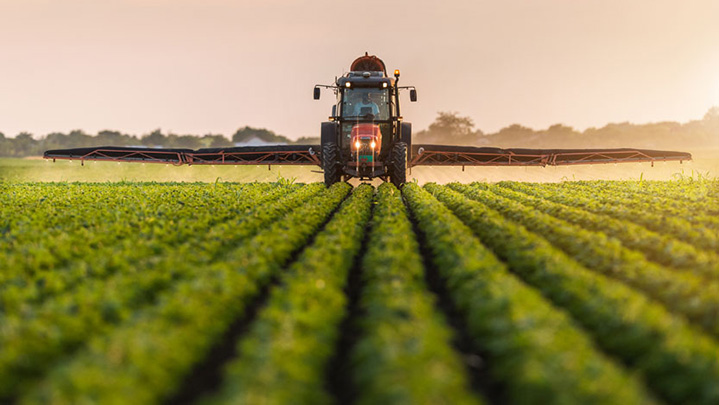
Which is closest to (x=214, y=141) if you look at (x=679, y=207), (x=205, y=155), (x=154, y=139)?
(x=154, y=139)

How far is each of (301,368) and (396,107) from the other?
644 inches

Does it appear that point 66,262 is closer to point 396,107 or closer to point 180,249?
point 180,249

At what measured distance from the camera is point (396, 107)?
19500 mm

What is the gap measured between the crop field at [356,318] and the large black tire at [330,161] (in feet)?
34.1

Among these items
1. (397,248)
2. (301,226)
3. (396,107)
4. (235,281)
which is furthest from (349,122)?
(235,281)

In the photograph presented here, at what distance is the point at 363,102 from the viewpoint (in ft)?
62.8

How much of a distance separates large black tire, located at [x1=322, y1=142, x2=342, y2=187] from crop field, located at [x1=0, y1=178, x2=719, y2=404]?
1039cm

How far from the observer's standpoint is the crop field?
3.71 meters

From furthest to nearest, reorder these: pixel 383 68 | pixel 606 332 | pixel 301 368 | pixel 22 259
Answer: pixel 383 68, pixel 22 259, pixel 606 332, pixel 301 368

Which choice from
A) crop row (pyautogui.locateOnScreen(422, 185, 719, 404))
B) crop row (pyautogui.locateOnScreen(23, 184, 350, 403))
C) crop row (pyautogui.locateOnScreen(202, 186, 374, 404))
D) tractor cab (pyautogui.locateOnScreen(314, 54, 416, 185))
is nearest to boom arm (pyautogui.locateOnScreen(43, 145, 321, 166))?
tractor cab (pyautogui.locateOnScreen(314, 54, 416, 185))

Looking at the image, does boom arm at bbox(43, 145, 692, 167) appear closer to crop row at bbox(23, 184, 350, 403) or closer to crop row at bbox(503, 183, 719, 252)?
crop row at bbox(503, 183, 719, 252)

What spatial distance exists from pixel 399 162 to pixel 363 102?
2525 millimetres

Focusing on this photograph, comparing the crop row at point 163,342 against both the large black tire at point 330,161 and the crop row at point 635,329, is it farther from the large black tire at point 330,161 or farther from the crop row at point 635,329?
the large black tire at point 330,161

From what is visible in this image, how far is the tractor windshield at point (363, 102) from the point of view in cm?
1905
